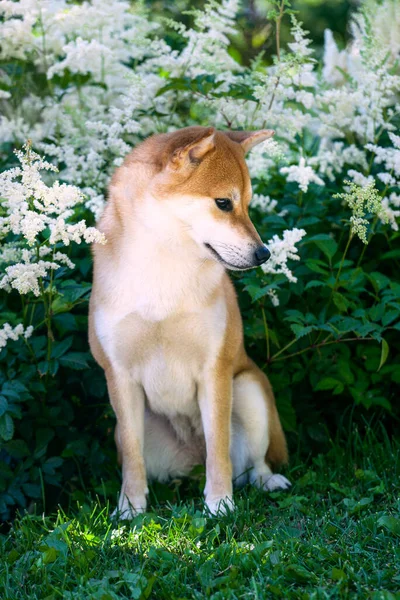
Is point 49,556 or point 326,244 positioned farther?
point 326,244

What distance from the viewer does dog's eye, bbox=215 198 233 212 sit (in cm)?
352

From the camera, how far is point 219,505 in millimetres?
3619

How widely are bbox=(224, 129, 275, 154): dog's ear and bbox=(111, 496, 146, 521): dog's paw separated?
1612mm

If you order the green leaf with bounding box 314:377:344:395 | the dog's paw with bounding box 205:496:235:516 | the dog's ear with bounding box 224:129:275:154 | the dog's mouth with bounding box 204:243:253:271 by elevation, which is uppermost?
the dog's ear with bounding box 224:129:275:154

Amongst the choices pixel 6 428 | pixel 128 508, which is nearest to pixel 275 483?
pixel 128 508

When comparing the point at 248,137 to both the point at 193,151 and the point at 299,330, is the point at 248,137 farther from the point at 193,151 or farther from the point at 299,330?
the point at 299,330

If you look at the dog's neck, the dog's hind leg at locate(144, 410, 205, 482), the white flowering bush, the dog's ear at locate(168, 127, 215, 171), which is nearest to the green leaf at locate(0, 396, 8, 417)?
the white flowering bush

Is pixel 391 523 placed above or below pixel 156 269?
below

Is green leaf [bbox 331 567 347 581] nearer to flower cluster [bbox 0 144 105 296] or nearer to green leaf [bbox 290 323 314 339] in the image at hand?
green leaf [bbox 290 323 314 339]

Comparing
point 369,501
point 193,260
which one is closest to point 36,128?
point 193,260

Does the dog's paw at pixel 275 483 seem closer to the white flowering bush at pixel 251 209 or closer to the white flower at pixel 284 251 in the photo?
the white flowering bush at pixel 251 209

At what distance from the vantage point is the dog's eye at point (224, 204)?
352 centimetres

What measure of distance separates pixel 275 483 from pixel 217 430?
0.47 meters

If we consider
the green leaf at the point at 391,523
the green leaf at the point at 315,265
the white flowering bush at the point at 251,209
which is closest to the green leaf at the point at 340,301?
the white flowering bush at the point at 251,209
